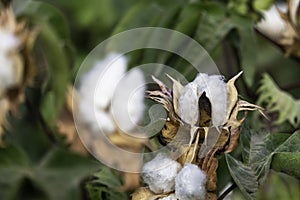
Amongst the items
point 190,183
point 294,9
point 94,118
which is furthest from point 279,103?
point 190,183

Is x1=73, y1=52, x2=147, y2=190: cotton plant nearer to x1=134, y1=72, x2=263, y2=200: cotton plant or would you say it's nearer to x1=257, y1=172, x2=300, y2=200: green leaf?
x1=134, y1=72, x2=263, y2=200: cotton plant

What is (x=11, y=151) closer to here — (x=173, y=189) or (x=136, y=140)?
(x=136, y=140)

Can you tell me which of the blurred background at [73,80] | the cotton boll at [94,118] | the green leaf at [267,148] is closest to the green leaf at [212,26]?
the blurred background at [73,80]

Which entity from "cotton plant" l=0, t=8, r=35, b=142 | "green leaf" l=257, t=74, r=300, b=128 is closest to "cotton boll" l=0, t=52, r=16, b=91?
"cotton plant" l=0, t=8, r=35, b=142

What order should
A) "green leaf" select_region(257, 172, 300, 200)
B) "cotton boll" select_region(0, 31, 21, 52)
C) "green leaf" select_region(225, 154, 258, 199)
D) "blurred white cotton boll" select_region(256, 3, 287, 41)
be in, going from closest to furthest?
1. "green leaf" select_region(257, 172, 300, 200)
2. "green leaf" select_region(225, 154, 258, 199)
3. "cotton boll" select_region(0, 31, 21, 52)
4. "blurred white cotton boll" select_region(256, 3, 287, 41)

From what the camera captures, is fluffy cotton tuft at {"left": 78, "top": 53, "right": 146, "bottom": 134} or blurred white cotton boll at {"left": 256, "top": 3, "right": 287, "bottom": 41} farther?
blurred white cotton boll at {"left": 256, "top": 3, "right": 287, "bottom": 41}

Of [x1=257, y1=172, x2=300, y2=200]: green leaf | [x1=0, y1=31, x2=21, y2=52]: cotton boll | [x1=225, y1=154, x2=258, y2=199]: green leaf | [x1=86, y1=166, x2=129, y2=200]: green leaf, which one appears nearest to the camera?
[x1=257, y1=172, x2=300, y2=200]: green leaf

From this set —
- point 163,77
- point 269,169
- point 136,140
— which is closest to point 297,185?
point 269,169

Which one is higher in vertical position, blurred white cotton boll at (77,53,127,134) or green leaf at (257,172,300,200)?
green leaf at (257,172,300,200)

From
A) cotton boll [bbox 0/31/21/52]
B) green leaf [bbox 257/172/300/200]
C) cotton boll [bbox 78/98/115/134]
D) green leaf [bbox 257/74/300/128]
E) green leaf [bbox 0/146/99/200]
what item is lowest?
green leaf [bbox 0/146/99/200]
